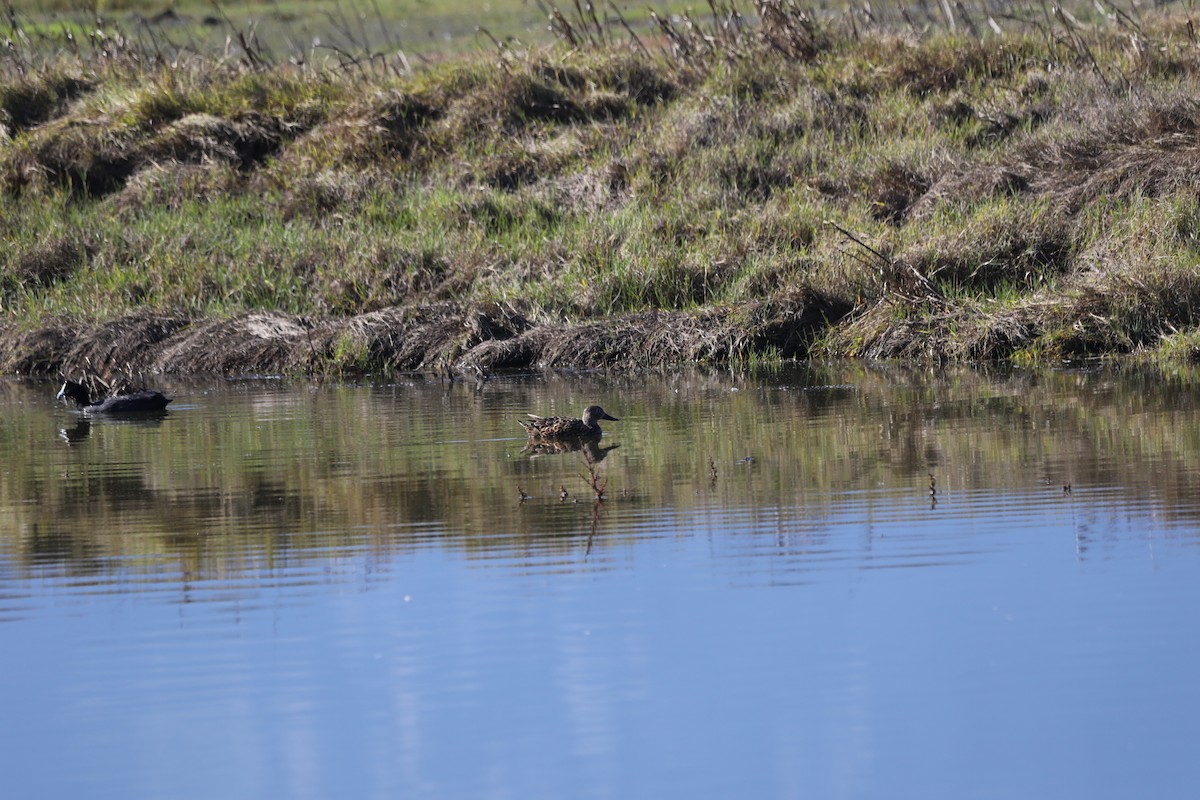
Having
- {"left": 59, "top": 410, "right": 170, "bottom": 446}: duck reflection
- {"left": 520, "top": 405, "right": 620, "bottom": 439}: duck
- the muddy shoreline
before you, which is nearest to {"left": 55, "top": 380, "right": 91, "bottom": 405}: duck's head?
{"left": 59, "top": 410, "right": 170, "bottom": 446}: duck reflection

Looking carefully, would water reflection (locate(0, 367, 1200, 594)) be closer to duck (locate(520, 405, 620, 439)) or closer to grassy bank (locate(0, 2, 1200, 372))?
duck (locate(520, 405, 620, 439))

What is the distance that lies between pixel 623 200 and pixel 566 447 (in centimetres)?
838

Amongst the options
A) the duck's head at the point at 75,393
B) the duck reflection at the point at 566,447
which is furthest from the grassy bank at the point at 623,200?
the duck reflection at the point at 566,447

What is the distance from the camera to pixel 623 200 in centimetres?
1830

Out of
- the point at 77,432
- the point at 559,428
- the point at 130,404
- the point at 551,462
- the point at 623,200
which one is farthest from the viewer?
the point at 623,200

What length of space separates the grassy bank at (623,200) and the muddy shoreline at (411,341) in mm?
30

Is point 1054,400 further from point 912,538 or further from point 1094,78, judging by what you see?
point 1094,78

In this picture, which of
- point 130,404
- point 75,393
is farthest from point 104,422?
point 75,393

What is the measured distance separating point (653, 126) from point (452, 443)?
10.1m

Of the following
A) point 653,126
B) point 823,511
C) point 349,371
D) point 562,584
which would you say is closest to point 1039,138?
point 653,126

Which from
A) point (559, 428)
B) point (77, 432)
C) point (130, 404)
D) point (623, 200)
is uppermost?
point (623, 200)

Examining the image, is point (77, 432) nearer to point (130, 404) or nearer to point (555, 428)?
point (130, 404)

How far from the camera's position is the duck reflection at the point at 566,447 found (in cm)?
1006

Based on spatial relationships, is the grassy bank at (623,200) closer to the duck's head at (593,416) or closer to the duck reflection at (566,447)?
the duck's head at (593,416)
